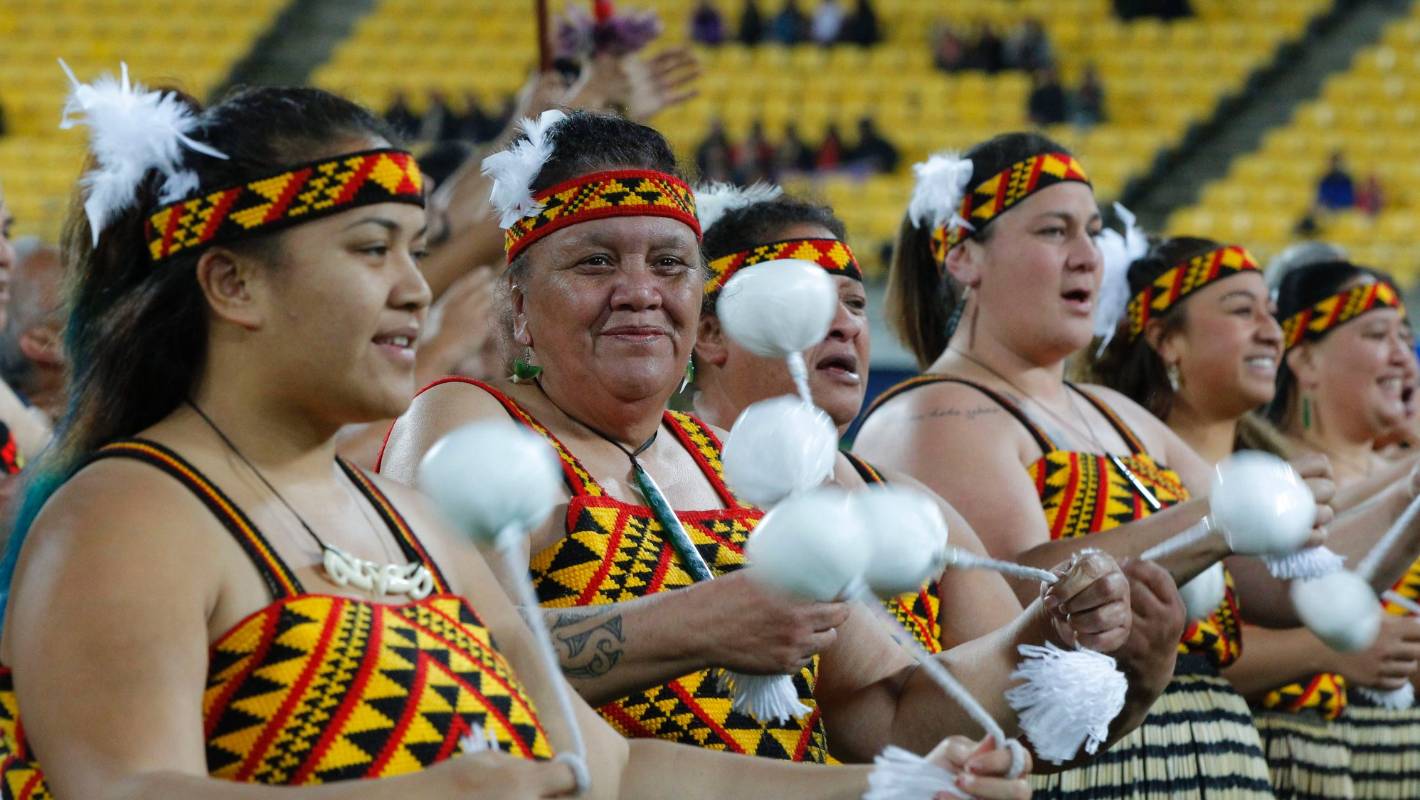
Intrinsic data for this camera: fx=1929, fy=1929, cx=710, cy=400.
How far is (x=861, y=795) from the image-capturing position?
2.16m

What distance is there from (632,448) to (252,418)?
835mm

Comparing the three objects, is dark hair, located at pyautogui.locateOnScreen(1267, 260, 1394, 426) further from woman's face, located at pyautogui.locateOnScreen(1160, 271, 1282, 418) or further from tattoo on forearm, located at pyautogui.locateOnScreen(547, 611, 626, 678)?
tattoo on forearm, located at pyautogui.locateOnScreen(547, 611, 626, 678)

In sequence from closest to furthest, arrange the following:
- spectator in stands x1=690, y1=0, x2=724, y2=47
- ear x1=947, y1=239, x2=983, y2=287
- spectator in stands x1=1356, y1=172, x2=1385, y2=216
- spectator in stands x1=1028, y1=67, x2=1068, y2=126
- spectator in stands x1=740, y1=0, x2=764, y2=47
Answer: ear x1=947, y1=239, x2=983, y2=287 → spectator in stands x1=1356, y1=172, x2=1385, y2=216 → spectator in stands x1=1028, y1=67, x2=1068, y2=126 → spectator in stands x1=690, y1=0, x2=724, y2=47 → spectator in stands x1=740, y1=0, x2=764, y2=47

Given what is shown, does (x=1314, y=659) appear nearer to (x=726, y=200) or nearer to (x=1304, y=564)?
(x=1304, y=564)

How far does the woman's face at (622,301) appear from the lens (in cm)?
274

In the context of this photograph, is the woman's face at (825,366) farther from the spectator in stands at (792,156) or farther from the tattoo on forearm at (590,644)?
the spectator in stands at (792,156)

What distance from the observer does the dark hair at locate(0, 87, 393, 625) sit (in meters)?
2.07

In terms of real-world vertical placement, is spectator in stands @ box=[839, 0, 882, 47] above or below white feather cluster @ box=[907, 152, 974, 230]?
below

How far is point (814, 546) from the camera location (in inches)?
75.7

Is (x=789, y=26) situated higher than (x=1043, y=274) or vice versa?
(x=1043, y=274)

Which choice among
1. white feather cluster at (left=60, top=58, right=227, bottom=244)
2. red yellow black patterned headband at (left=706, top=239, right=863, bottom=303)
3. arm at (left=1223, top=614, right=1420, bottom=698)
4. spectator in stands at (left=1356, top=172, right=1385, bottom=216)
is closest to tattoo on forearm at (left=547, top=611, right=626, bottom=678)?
white feather cluster at (left=60, top=58, right=227, bottom=244)

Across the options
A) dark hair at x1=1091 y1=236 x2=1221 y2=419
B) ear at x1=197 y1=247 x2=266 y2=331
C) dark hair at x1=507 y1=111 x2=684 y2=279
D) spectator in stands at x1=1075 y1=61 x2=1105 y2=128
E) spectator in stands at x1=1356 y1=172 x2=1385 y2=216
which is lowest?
spectator in stands at x1=1356 y1=172 x2=1385 y2=216

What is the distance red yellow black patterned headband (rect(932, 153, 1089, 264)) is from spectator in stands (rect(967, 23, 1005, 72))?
1176 cm

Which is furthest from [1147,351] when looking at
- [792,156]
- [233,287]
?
[792,156]
